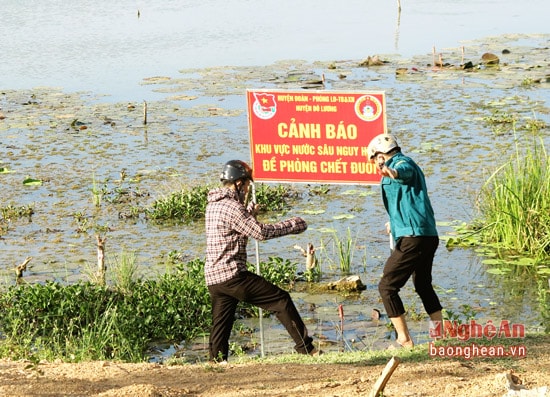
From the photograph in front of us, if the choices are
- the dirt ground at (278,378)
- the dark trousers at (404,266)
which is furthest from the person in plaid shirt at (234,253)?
the dark trousers at (404,266)

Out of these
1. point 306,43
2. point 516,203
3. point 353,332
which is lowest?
point 353,332

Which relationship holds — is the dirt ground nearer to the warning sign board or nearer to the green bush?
the green bush

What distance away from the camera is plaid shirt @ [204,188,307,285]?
7461mm

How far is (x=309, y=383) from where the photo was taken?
6367 mm

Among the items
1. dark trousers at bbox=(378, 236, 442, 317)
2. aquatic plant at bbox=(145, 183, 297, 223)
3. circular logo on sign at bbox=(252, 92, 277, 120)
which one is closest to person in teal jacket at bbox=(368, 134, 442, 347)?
dark trousers at bbox=(378, 236, 442, 317)

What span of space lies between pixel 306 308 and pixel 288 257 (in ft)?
5.64

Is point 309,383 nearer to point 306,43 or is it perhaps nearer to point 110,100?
point 110,100

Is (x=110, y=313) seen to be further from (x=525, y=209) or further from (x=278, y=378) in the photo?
(x=525, y=209)

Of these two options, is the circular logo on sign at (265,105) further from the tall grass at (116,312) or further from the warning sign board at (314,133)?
the tall grass at (116,312)

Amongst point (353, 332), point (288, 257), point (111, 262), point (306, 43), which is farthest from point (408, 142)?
point (306, 43)

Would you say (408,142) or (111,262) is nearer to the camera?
(111,262)

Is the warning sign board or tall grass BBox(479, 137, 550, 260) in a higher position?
the warning sign board

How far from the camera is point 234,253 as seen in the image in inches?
299

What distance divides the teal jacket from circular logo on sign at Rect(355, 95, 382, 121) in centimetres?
115
